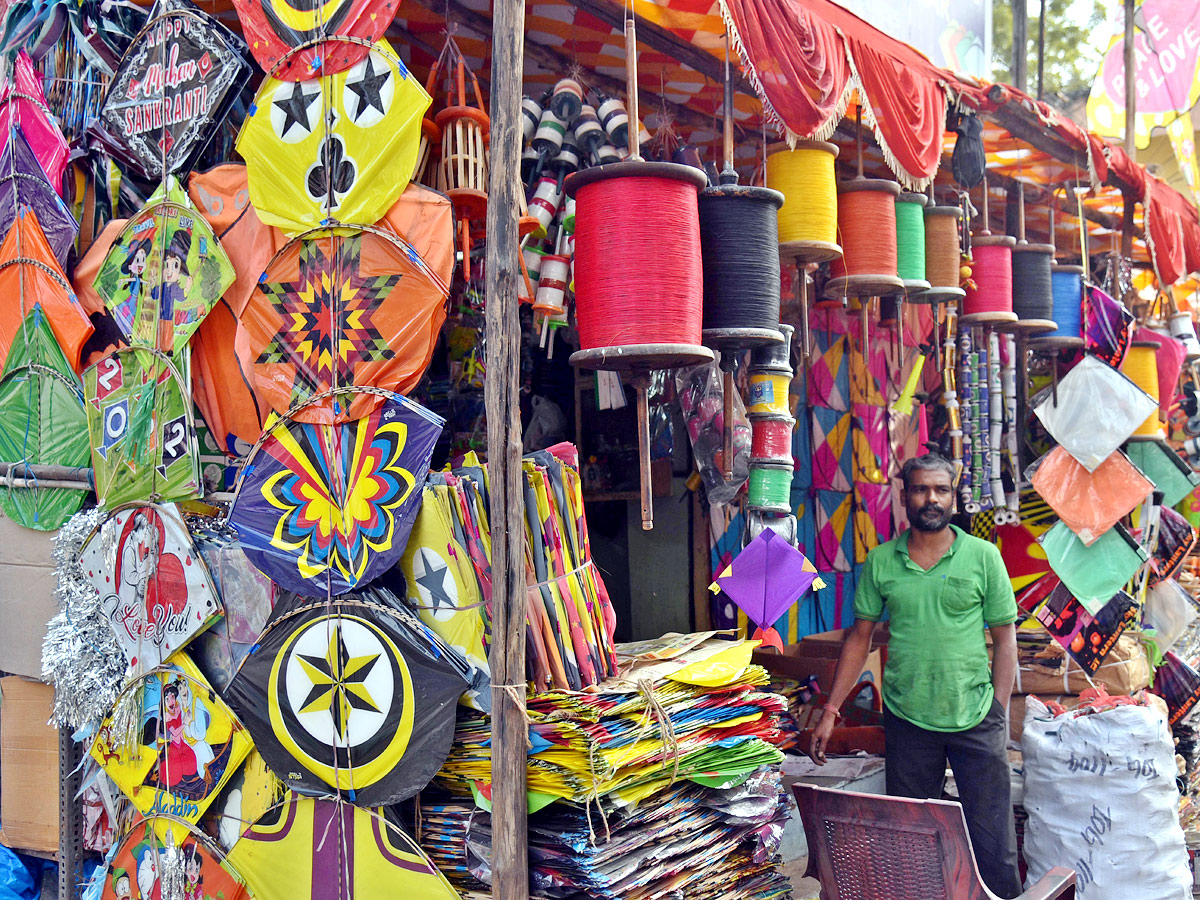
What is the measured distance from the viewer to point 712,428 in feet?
13.8

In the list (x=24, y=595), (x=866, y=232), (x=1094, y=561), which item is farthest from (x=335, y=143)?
(x=1094, y=561)

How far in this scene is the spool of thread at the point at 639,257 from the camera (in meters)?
3.10

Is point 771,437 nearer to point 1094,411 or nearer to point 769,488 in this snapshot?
point 769,488

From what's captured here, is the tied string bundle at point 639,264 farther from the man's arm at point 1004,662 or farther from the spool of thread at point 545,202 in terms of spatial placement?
the man's arm at point 1004,662

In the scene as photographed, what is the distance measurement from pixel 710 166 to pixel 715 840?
2671 mm

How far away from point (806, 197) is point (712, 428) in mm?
978

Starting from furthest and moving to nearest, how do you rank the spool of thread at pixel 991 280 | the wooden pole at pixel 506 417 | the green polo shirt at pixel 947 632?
the spool of thread at pixel 991 280 < the green polo shirt at pixel 947 632 < the wooden pole at pixel 506 417

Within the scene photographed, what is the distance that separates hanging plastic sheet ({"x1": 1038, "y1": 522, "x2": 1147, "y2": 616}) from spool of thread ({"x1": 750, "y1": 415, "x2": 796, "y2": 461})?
2395mm

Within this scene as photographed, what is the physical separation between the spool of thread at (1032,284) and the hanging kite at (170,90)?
383 cm

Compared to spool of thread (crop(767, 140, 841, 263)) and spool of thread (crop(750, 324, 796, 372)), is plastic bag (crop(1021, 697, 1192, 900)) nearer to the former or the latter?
spool of thread (crop(750, 324, 796, 372))

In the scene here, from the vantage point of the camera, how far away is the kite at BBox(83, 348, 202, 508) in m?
3.96

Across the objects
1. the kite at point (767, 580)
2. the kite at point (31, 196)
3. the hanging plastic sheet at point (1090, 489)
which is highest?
the kite at point (31, 196)

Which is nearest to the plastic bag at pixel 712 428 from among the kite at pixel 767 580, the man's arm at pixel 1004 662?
the kite at pixel 767 580

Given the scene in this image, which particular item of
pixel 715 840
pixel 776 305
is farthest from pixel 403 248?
pixel 715 840
